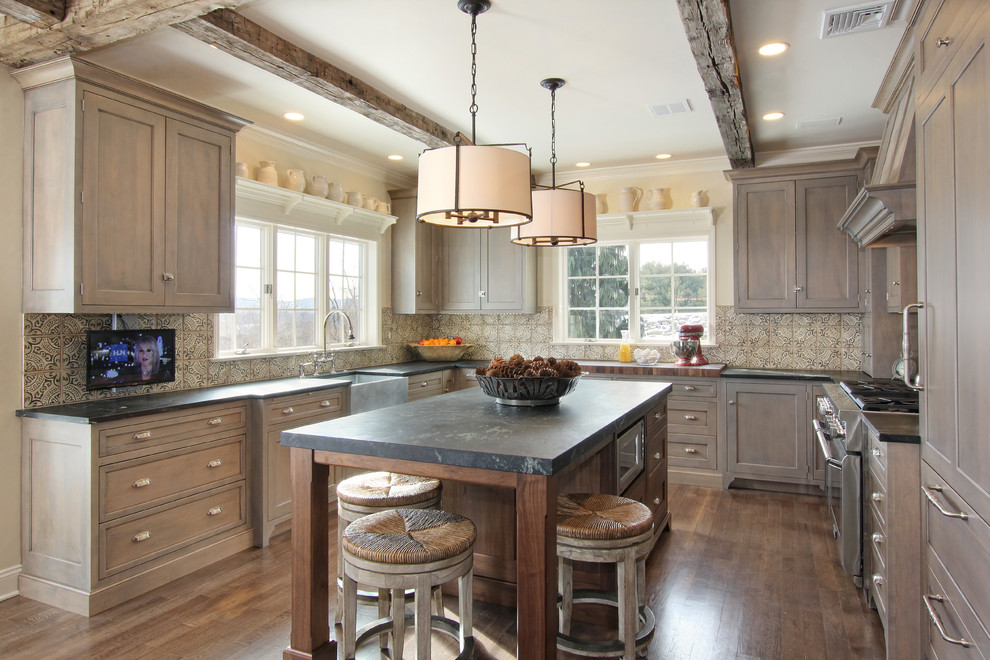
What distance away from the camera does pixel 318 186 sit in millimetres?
4734

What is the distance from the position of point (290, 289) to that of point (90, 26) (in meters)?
2.41

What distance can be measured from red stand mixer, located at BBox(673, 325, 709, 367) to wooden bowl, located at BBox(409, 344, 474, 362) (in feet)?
6.56

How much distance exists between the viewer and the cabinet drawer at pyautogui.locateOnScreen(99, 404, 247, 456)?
2885 millimetres

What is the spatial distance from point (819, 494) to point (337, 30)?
14.4ft

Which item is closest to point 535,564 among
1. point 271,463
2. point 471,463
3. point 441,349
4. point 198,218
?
point 471,463

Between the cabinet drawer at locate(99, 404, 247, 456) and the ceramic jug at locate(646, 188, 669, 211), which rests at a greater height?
the ceramic jug at locate(646, 188, 669, 211)

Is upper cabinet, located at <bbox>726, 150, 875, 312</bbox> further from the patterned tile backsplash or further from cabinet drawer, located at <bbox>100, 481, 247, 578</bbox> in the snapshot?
cabinet drawer, located at <bbox>100, 481, 247, 578</bbox>

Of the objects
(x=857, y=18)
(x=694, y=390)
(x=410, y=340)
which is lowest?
(x=694, y=390)

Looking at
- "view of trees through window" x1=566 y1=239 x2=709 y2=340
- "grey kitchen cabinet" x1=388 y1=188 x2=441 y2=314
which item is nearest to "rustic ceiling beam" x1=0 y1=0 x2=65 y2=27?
"grey kitchen cabinet" x1=388 y1=188 x2=441 y2=314

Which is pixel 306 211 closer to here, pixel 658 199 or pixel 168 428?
pixel 168 428

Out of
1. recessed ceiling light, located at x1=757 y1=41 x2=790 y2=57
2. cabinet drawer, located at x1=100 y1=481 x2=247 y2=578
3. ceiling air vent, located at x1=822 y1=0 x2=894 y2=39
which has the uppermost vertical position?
recessed ceiling light, located at x1=757 y1=41 x2=790 y2=57

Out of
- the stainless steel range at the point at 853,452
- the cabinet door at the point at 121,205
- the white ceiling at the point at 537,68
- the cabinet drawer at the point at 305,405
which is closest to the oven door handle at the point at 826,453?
the stainless steel range at the point at 853,452

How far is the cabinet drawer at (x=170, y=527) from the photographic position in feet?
9.46

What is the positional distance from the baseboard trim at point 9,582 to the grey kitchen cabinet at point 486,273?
12.4ft
